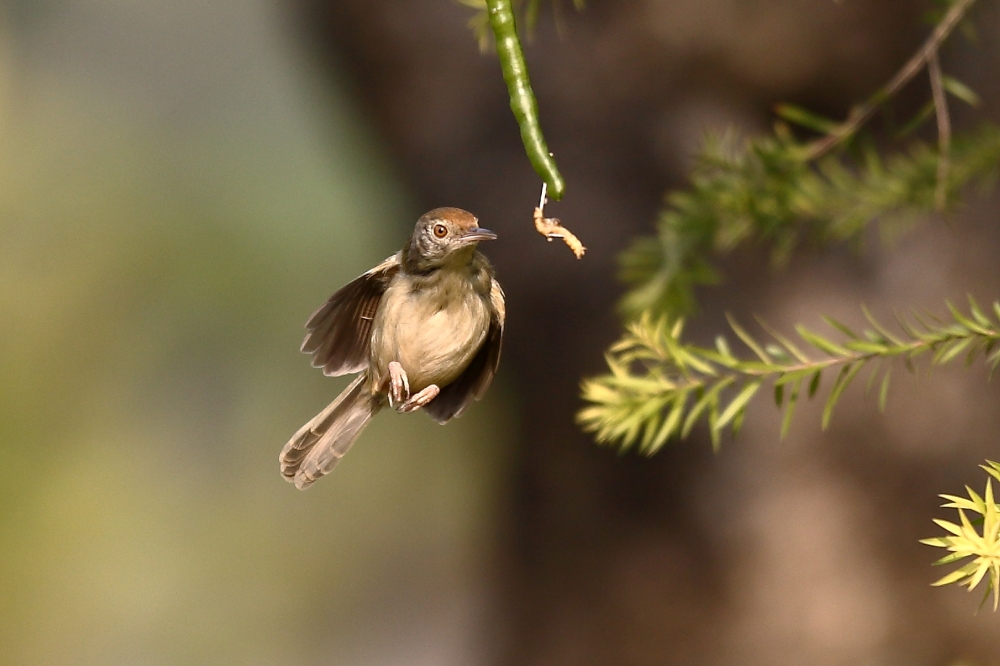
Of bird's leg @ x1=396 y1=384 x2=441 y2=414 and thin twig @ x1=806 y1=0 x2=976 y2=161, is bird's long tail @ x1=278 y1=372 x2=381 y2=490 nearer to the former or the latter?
bird's leg @ x1=396 y1=384 x2=441 y2=414

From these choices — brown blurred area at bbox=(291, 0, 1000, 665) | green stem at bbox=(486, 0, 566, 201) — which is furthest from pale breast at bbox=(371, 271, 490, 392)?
brown blurred area at bbox=(291, 0, 1000, 665)

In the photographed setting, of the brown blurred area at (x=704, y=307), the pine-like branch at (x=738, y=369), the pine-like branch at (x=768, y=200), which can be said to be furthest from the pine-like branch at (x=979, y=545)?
the brown blurred area at (x=704, y=307)

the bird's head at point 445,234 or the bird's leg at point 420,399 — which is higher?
the bird's head at point 445,234

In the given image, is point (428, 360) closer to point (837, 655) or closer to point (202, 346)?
point (837, 655)

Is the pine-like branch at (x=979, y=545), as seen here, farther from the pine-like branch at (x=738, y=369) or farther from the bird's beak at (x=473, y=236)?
the bird's beak at (x=473, y=236)

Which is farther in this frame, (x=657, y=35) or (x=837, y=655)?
(x=837, y=655)

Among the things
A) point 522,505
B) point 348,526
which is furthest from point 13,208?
point 522,505

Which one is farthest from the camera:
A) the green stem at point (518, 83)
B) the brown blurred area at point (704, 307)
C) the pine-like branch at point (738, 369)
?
the brown blurred area at point (704, 307)
